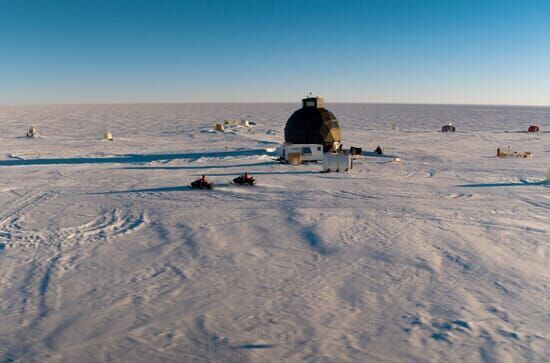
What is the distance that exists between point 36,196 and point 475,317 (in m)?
17.2

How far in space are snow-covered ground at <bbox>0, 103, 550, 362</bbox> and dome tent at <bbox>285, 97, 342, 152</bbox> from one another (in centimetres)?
899

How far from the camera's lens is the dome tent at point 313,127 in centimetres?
2909

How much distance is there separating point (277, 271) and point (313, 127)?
2010 cm

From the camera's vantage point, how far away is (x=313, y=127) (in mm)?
29156

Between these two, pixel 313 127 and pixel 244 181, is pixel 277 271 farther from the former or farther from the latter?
pixel 313 127

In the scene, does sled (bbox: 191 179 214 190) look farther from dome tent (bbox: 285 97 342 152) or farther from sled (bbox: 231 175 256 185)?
dome tent (bbox: 285 97 342 152)

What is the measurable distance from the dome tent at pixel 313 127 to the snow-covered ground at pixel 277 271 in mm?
8994

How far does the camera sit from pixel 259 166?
84.0ft

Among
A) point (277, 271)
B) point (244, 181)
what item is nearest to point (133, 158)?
point (244, 181)

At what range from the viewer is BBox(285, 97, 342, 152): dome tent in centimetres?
2909

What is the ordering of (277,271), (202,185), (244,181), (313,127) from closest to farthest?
1. (277,271)
2. (202,185)
3. (244,181)
4. (313,127)

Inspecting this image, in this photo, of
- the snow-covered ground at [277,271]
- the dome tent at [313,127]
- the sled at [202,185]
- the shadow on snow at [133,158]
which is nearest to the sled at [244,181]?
the snow-covered ground at [277,271]

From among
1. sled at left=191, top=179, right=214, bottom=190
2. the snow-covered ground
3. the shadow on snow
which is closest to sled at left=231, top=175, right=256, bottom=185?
the snow-covered ground

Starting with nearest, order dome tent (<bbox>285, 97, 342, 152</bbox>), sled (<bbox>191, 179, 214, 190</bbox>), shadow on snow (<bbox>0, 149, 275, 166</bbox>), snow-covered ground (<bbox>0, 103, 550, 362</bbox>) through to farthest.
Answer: snow-covered ground (<bbox>0, 103, 550, 362</bbox>) → sled (<bbox>191, 179, 214, 190</bbox>) → shadow on snow (<bbox>0, 149, 275, 166</bbox>) → dome tent (<bbox>285, 97, 342, 152</bbox>)
